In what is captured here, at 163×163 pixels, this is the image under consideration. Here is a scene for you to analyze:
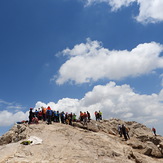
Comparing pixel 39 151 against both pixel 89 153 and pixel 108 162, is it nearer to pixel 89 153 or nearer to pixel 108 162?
pixel 89 153

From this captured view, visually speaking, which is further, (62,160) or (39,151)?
(39,151)

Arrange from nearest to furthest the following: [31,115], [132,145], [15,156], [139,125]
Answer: [15,156] < [132,145] < [31,115] < [139,125]

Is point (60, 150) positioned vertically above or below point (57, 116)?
below

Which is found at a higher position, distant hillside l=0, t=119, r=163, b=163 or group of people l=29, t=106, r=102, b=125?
group of people l=29, t=106, r=102, b=125

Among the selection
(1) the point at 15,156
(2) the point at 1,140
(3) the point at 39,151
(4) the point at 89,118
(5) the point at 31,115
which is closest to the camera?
(1) the point at 15,156

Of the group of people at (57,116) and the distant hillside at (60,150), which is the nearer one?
the distant hillside at (60,150)

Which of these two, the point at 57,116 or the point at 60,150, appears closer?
the point at 60,150

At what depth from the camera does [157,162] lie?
18188 millimetres

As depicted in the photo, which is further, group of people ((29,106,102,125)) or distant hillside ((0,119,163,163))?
group of people ((29,106,102,125))

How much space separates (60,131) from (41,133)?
2148 mm

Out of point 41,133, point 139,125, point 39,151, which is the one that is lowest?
point 39,151

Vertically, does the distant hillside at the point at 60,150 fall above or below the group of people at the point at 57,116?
below

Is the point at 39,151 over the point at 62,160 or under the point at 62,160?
over

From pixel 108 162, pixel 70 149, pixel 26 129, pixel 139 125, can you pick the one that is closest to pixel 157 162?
pixel 108 162
